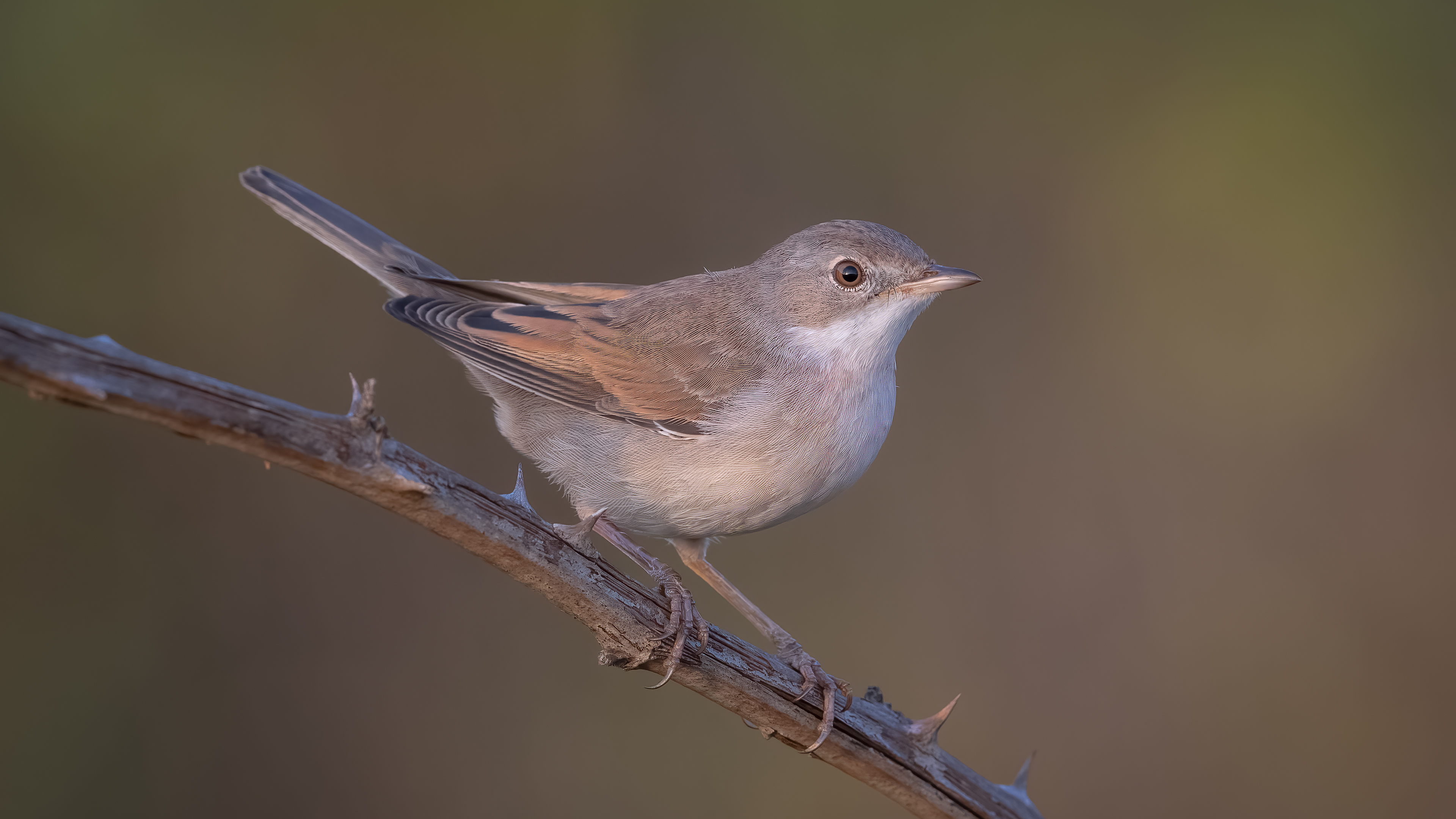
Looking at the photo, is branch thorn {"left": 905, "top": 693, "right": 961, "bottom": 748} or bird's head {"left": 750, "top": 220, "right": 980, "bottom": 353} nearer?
branch thorn {"left": 905, "top": 693, "right": 961, "bottom": 748}

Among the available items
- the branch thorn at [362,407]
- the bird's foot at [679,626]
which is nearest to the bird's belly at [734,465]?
the bird's foot at [679,626]

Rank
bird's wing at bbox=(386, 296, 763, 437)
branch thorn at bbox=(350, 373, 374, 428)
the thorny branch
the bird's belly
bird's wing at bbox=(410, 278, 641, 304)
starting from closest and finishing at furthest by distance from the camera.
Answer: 1. the thorny branch
2. branch thorn at bbox=(350, 373, 374, 428)
3. the bird's belly
4. bird's wing at bbox=(386, 296, 763, 437)
5. bird's wing at bbox=(410, 278, 641, 304)

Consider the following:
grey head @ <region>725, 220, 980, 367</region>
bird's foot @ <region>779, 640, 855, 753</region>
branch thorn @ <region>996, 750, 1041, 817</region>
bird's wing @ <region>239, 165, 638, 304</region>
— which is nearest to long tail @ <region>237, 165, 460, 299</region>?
bird's wing @ <region>239, 165, 638, 304</region>

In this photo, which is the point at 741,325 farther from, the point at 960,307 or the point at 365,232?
the point at 960,307

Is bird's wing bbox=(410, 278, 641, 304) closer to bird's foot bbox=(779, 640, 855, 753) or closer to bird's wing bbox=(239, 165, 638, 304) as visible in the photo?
bird's wing bbox=(239, 165, 638, 304)

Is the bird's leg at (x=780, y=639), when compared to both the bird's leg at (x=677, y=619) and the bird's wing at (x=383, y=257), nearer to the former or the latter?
the bird's leg at (x=677, y=619)

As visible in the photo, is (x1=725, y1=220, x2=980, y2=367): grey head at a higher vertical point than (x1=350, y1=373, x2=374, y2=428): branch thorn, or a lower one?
higher

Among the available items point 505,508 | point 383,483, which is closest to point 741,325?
point 505,508
